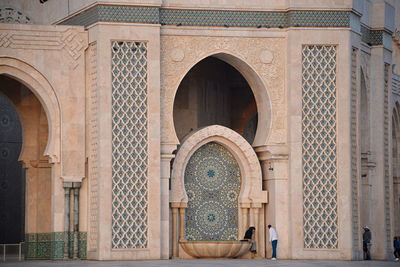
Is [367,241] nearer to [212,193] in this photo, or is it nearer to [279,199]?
[279,199]

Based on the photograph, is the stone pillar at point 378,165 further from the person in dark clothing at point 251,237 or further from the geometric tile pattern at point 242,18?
the person in dark clothing at point 251,237

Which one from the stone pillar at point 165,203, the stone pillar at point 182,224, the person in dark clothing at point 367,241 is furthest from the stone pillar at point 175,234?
the person in dark clothing at point 367,241

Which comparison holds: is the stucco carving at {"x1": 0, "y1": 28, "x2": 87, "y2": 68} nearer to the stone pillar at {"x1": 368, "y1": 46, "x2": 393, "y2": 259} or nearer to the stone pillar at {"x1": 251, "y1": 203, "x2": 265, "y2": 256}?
the stone pillar at {"x1": 251, "y1": 203, "x2": 265, "y2": 256}

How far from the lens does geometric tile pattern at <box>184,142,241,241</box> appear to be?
68.4ft

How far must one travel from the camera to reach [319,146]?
20.2 metres

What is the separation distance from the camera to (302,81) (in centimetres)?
2027

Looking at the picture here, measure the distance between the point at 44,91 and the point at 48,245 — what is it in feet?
9.92

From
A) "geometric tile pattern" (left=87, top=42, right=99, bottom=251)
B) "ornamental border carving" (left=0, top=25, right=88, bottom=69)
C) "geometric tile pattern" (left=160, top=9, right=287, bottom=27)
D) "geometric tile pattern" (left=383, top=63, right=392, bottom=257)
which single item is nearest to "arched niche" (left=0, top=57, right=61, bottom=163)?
"ornamental border carving" (left=0, top=25, right=88, bottom=69)

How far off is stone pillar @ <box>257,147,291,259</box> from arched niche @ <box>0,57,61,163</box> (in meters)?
3.96

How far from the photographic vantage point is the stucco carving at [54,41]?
20.0m

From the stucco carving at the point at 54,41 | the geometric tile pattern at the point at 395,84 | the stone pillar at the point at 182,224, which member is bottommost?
the stone pillar at the point at 182,224

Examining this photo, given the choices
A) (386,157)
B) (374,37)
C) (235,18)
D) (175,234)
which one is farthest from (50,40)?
(386,157)

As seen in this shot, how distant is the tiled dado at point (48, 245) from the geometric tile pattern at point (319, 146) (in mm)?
4156

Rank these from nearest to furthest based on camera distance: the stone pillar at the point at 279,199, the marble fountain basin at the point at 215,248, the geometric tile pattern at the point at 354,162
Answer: the marble fountain basin at the point at 215,248 < the stone pillar at the point at 279,199 < the geometric tile pattern at the point at 354,162
